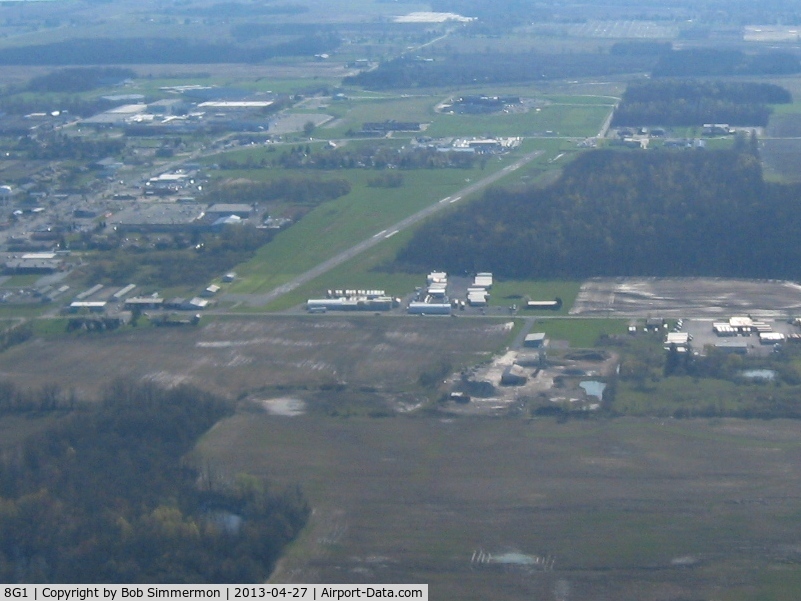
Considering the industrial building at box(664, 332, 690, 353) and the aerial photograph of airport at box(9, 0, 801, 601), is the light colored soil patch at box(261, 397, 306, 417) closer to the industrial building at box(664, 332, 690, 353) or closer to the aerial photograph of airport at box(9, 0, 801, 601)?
the aerial photograph of airport at box(9, 0, 801, 601)

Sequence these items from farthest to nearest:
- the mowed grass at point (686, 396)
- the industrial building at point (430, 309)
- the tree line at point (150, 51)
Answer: the tree line at point (150, 51) < the industrial building at point (430, 309) < the mowed grass at point (686, 396)

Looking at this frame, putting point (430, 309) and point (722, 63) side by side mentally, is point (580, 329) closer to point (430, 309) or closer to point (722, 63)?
point (430, 309)

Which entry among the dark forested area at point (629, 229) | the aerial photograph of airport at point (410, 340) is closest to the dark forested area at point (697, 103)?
the aerial photograph of airport at point (410, 340)

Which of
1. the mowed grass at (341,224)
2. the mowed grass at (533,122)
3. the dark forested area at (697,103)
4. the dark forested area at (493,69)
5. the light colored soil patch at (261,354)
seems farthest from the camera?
the dark forested area at (493,69)

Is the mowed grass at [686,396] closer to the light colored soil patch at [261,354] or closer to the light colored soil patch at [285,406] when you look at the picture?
the light colored soil patch at [261,354]


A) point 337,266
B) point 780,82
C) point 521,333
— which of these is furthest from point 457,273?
point 780,82
